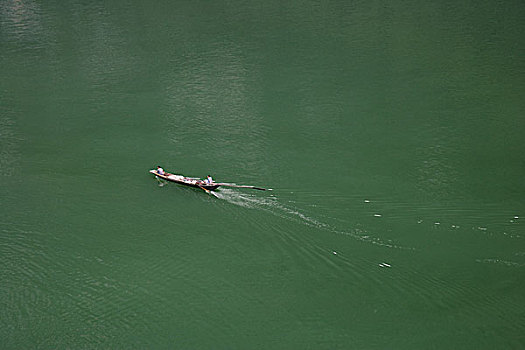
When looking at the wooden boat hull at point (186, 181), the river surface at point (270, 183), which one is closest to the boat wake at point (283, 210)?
the river surface at point (270, 183)

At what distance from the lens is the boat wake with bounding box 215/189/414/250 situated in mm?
5652

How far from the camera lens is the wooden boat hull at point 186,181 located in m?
6.21

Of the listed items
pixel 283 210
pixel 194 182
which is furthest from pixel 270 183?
pixel 194 182

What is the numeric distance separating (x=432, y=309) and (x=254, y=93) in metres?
4.30

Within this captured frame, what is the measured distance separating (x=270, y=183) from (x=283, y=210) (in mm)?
509

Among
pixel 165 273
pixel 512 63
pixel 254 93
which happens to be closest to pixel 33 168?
pixel 165 273

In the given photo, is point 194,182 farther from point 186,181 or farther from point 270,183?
point 270,183

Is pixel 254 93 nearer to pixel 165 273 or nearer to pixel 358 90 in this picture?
pixel 358 90

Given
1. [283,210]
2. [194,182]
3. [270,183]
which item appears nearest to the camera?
[283,210]

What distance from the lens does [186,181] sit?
20.8 ft

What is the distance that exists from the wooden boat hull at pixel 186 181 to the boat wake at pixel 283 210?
124 millimetres

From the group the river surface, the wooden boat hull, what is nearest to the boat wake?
the river surface

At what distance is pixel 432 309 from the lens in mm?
5016

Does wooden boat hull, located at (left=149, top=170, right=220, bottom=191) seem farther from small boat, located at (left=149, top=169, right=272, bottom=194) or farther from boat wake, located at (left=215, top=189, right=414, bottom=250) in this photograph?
boat wake, located at (left=215, top=189, right=414, bottom=250)
